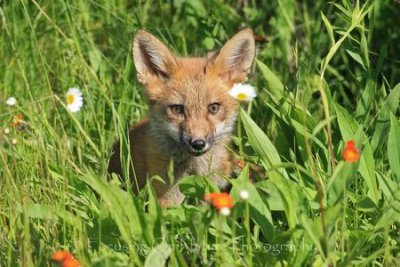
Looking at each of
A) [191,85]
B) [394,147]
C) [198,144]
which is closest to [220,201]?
[394,147]

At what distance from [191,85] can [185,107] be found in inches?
6.0

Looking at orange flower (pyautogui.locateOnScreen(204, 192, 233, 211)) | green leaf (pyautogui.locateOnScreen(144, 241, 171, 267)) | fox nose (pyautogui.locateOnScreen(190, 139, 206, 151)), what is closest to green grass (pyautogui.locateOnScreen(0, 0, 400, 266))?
green leaf (pyautogui.locateOnScreen(144, 241, 171, 267))

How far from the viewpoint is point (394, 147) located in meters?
3.60

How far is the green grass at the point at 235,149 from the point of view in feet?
10.2

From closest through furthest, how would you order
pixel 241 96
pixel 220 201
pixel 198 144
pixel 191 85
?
pixel 220 201 → pixel 241 96 → pixel 198 144 → pixel 191 85

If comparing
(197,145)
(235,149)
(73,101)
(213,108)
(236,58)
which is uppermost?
(236,58)

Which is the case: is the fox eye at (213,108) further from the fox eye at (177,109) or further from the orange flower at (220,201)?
the orange flower at (220,201)

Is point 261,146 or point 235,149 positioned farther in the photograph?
point 235,149

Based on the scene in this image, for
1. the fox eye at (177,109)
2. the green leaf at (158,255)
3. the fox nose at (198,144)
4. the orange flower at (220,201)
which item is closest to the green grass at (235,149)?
the green leaf at (158,255)

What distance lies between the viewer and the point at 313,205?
11.1ft

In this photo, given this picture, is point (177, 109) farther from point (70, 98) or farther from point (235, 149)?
point (70, 98)

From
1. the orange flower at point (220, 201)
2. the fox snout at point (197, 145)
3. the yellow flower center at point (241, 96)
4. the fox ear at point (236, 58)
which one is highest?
the fox ear at point (236, 58)

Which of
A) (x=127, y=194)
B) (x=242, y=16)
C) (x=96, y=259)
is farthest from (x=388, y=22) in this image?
(x=96, y=259)

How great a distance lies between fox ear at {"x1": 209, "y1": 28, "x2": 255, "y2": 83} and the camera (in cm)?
432
